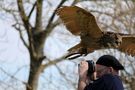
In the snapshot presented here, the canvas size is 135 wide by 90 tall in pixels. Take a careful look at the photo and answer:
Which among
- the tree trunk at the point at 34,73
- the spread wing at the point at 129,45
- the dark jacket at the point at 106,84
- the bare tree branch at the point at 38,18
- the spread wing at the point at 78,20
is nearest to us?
the dark jacket at the point at 106,84

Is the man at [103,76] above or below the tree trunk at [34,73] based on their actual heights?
above

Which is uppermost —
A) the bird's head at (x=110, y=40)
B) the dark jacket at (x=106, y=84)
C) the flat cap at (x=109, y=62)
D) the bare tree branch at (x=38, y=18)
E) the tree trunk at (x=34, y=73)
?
the flat cap at (x=109, y=62)

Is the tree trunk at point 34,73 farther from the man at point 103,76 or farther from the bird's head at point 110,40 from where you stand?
the man at point 103,76

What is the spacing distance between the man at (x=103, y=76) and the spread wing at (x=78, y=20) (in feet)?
3.81

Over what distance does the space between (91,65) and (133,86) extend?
28.6 feet

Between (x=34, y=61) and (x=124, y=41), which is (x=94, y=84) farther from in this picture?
(x=34, y=61)

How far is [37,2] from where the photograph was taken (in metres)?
16.6

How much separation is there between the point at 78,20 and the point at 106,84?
1669 millimetres

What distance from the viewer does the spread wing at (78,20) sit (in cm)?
609

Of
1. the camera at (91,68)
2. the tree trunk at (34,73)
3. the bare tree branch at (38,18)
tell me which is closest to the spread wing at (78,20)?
the camera at (91,68)

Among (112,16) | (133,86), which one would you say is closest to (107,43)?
(133,86)

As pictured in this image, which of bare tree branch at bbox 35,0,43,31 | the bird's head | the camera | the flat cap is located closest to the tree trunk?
bare tree branch at bbox 35,0,43,31

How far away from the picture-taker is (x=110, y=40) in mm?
6215

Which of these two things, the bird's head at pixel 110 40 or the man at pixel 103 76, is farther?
the bird's head at pixel 110 40
